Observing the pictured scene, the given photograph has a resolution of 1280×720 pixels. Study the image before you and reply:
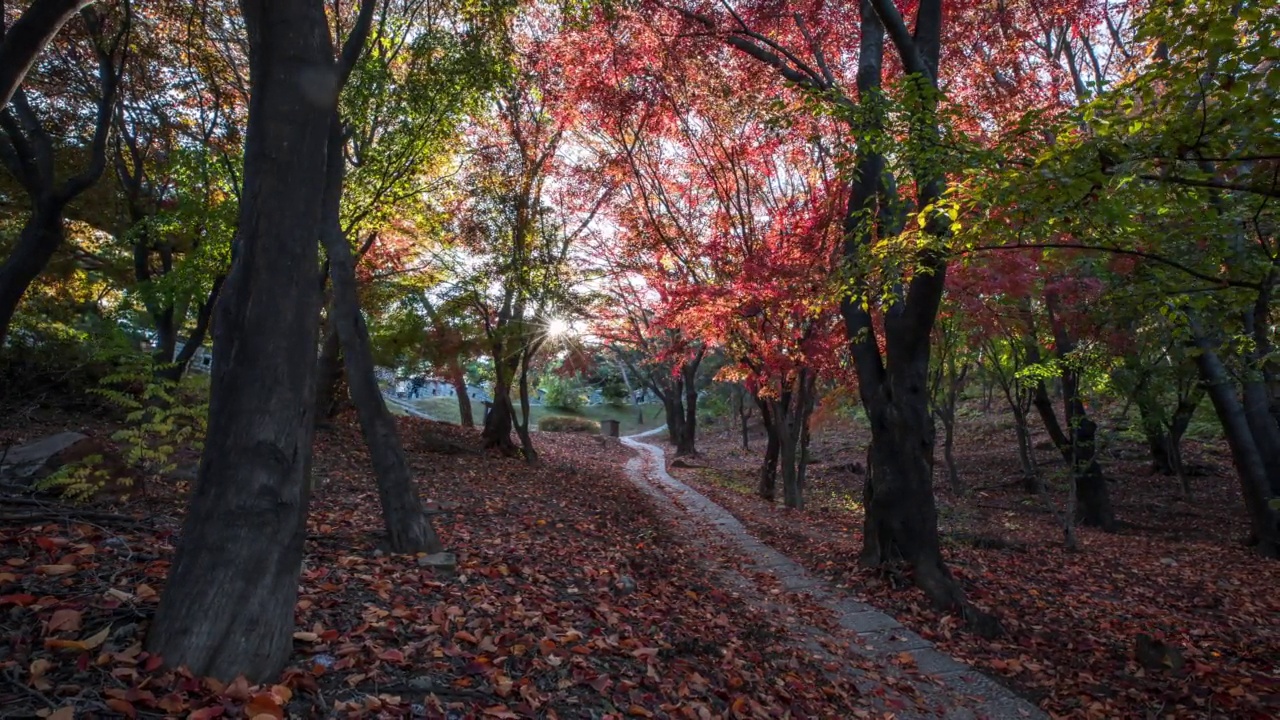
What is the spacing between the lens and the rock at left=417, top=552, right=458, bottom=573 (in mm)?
5090

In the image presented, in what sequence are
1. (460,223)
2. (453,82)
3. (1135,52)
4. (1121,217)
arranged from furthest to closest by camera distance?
1. (460,223)
2. (1135,52)
3. (453,82)
4. (1121,217)

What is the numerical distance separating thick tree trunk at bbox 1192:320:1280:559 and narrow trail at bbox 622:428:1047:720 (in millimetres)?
7745

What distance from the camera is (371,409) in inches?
211

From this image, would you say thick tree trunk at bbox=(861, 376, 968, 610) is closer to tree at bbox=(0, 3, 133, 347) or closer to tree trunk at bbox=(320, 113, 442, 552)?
tree trunk at bbox=(320, 113, 442, 552)

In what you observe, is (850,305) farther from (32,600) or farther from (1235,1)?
(32,600)

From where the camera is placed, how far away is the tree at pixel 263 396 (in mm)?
2783

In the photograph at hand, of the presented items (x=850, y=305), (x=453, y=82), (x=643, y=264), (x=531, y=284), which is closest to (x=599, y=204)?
(x=643, y=264)

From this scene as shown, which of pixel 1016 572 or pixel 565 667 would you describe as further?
pixel 1016 572

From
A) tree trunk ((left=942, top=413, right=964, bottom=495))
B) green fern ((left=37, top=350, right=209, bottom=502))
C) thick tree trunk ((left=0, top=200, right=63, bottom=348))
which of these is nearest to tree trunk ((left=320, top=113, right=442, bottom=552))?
green fern ((left=37, top=350, right=209, bottom=502))

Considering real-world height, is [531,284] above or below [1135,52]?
below

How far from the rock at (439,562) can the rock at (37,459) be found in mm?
2821

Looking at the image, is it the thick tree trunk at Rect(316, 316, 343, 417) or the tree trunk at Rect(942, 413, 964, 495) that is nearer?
the thick tree trunk at Rect(316, 316, 343, 417)

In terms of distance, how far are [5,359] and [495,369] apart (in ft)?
26.3

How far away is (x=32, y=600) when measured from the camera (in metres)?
2.99
